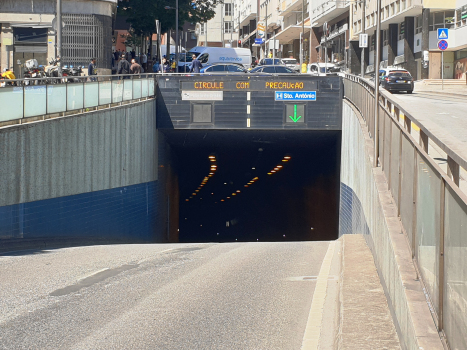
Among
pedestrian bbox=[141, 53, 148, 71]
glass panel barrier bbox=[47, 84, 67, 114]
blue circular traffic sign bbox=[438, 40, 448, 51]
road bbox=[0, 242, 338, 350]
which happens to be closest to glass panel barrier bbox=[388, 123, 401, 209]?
road bbox=[0, 242, 338, 350]

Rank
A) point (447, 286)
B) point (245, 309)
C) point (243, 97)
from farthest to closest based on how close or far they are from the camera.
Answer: point (243, 97)
point (245, 309)
point (447, 286)

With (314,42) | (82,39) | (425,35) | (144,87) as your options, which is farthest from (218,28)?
(144,87)

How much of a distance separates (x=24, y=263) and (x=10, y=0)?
29172 millimetres

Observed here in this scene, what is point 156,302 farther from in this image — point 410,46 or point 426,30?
point 410,46

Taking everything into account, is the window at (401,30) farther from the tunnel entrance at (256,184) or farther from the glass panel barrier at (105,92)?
the glass panel barrier at (105,92)

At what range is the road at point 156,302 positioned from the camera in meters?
7.88

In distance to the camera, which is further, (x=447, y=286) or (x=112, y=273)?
(x=112, y=273)

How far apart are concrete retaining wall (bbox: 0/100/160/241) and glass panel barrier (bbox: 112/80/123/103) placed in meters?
0.45

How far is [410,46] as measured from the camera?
57.6 metres

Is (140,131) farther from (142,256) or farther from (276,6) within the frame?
(276,6)

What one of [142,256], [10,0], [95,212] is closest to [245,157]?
[10,0]

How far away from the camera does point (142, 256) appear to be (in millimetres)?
15305

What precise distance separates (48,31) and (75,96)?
→ 1991 cm

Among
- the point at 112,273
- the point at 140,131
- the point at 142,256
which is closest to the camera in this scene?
the point at 112,273
